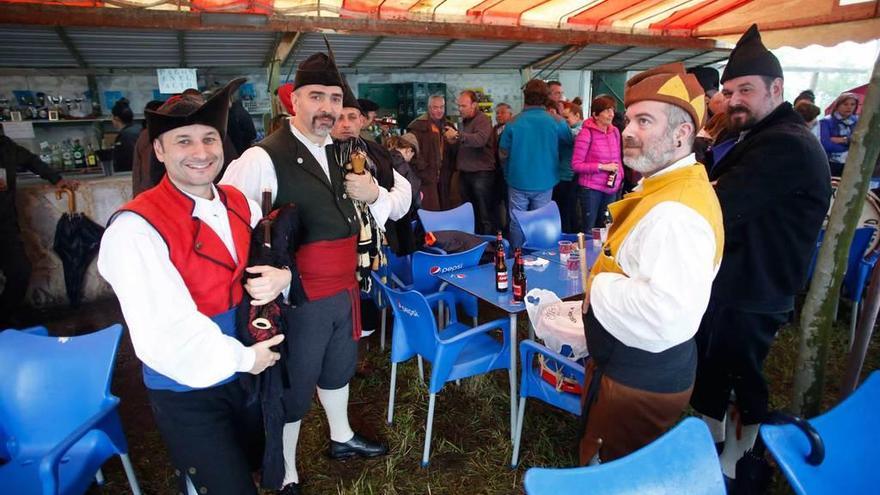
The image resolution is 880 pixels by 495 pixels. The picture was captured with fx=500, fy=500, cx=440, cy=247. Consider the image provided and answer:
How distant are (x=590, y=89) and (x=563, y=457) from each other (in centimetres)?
1011

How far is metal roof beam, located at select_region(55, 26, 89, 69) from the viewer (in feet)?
17.3

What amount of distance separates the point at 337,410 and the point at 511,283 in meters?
1.14

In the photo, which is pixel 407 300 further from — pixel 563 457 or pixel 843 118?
pixel 843 118

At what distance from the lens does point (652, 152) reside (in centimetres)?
148

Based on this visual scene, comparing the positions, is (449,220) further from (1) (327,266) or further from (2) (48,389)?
(2) (48,389)

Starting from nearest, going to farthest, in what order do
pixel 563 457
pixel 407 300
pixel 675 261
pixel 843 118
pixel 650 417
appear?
1. pixel 675 261
2. pixel 650 417
3. pixel 407 300
4. pixel 563 457
5. pixel 843 118

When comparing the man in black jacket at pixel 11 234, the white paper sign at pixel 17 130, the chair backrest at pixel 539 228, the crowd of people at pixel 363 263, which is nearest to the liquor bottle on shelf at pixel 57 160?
the white paper sign at pixel 17 130

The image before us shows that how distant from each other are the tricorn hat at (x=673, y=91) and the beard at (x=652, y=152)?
0.10 m

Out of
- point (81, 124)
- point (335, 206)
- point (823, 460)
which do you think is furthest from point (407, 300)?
point (81, 124)

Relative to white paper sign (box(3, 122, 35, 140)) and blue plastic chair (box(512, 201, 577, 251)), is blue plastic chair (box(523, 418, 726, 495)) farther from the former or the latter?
white paper sign (box(3, 122, 35, 140))

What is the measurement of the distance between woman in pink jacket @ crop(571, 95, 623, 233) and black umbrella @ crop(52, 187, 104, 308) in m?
4.65

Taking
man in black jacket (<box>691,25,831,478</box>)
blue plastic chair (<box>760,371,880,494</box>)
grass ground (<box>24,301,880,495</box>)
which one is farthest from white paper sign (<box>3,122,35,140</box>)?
blue plastic chair (<box>760,371,880,494</box>)

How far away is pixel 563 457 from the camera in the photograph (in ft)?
8.60

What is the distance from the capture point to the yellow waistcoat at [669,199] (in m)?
1.38
